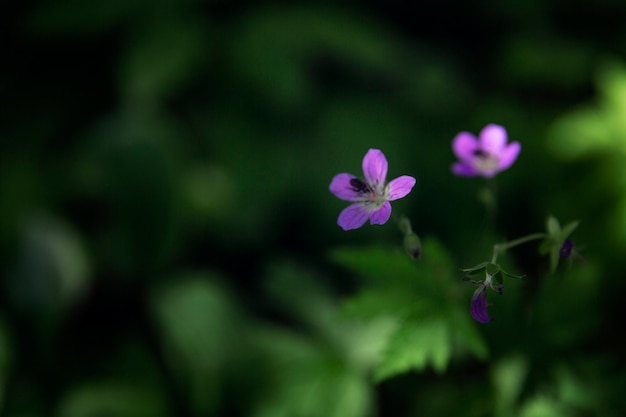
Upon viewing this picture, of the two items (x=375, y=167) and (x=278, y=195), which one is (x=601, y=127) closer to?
(x=278, y=195)

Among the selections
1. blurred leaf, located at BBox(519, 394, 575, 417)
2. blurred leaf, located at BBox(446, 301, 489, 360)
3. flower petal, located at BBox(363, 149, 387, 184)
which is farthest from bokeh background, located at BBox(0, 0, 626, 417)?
flower petal, located at BBox(363, 149, 387, 184)

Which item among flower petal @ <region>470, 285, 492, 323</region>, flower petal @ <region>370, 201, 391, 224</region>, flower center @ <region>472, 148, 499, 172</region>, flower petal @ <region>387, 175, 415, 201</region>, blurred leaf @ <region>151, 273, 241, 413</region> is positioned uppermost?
blurred leaf @ <region>151, 273, 241, 413</region>

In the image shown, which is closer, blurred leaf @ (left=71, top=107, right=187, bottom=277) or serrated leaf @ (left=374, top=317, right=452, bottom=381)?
serrated leaf @ (left=374, top=317, right=452, bottom=381)

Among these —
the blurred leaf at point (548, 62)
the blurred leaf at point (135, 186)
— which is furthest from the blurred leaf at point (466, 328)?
the blurred leaf at point (548, 62)

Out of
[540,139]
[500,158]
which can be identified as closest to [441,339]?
[500,158]

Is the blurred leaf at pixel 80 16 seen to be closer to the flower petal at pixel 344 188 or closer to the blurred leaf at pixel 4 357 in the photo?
the blurred leaf at pixel 4 357

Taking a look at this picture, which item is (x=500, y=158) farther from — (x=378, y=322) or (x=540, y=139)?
(x=540, y=139)

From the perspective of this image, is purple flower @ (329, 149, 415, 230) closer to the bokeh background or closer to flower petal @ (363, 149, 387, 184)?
flower petal @ (363, 149, 387, 184)
